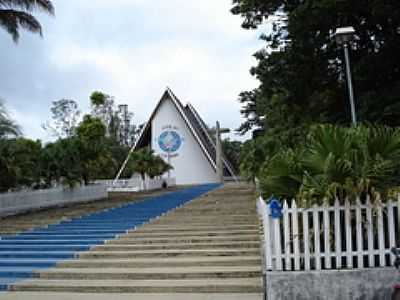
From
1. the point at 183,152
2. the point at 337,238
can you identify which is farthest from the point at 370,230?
the point at 183,152

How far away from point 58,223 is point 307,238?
32.6ft

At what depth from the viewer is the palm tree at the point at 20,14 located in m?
19.5

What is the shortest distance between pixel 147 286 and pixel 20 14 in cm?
1635

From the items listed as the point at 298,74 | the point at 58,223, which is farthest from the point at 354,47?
the point at 58,223

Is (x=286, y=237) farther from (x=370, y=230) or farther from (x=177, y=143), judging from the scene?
(x=177, y=143)

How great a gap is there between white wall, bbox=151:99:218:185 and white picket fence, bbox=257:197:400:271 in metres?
55.8

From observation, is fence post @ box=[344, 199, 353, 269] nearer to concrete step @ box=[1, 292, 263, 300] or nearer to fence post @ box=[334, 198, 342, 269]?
fence post @ box=[334, 198, 342, 269]

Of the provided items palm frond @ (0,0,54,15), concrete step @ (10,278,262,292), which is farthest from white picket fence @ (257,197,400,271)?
palm frond @ (0,0,54,15)

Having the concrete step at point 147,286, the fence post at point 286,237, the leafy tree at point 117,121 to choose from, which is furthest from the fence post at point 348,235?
the leafy tree at point 117,121

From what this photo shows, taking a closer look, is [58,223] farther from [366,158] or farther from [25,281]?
[366,158]

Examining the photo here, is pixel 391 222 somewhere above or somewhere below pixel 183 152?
below

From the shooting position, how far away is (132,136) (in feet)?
227

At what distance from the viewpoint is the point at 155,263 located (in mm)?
7938

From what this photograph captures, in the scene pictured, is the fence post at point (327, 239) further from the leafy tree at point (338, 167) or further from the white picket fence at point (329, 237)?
the leafy tree at point (338, 167)
